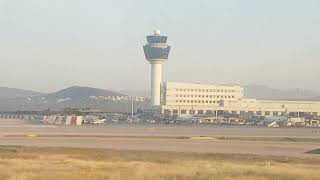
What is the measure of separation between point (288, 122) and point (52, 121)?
2963 inches

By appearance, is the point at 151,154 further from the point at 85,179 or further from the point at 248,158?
the point at 85,179

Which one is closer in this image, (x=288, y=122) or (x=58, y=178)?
(x=58, y=178)

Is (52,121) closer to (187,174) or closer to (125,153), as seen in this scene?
(125,153)

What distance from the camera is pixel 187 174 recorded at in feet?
93.5

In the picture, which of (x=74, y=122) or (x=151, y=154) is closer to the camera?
(x=151, y=154)

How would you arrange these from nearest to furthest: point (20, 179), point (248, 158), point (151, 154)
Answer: point (20, 179), point (248, 158), point (151, 154)

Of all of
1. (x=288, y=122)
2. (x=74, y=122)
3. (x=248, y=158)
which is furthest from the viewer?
(x=288, y=122)

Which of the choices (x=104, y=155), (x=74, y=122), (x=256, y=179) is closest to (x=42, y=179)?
(x=256, y=179)

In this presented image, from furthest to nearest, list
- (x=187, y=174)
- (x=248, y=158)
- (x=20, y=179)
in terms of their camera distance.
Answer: (x=248, y=158) → (x=187, y=174) → (x=20, y=179)

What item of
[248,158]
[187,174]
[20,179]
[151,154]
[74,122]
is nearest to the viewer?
[20,179]

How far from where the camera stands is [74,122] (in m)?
159

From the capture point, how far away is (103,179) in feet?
83.6

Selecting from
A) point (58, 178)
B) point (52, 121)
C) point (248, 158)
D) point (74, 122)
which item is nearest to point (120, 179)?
point (58, 178)

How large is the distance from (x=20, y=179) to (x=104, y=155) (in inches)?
925
